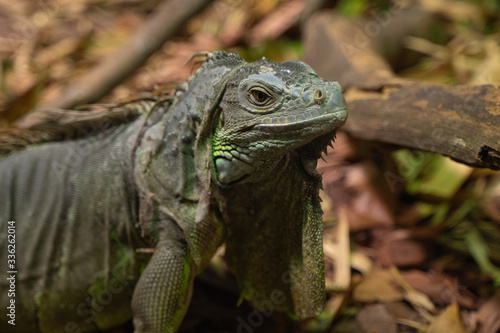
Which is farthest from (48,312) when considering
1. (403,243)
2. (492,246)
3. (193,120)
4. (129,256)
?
(492,246)

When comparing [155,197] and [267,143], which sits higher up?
[267,143]

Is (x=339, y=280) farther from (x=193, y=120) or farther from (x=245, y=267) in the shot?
(x=193, y=120)

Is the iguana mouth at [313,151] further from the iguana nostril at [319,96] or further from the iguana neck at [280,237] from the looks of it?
the iguana nostril at [319,96]

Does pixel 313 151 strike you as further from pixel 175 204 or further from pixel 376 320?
pixel 376 320

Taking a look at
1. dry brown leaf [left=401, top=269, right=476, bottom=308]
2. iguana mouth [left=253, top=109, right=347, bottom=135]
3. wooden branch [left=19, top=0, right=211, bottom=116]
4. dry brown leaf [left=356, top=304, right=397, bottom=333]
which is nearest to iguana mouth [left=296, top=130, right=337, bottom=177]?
iguana mouth [left=253, top=109, right=347, bottom=135]

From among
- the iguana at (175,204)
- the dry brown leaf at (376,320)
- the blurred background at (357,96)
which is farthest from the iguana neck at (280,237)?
the dry brown leaf at (376,320)

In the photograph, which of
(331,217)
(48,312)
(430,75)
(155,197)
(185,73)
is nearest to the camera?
(155,197)

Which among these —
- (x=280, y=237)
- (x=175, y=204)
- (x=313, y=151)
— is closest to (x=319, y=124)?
(x=313, y=151)

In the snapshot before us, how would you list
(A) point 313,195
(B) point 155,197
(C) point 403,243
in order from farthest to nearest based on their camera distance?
(C) point 403,243, (B) point 155,197, (A) point 313,195
